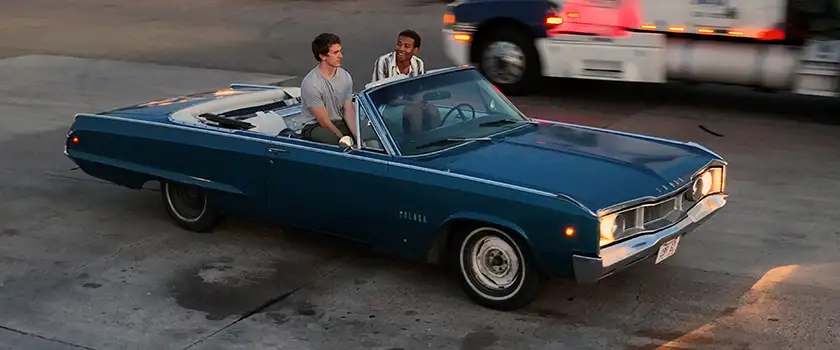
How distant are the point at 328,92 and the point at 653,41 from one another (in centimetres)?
566

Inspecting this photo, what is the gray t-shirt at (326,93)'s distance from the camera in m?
7.21

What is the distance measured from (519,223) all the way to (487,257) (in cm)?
45

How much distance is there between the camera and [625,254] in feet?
18.5

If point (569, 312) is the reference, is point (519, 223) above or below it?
above

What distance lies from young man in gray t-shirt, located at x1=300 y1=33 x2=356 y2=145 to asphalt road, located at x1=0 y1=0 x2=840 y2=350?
0.84 m

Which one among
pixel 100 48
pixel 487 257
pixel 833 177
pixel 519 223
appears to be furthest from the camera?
pixel 100 48

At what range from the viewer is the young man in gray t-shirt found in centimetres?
713

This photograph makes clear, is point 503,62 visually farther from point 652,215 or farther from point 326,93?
point 652,215

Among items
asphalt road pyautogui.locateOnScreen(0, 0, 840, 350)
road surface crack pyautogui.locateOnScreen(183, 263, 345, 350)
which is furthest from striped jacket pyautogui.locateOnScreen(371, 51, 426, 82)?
road surface crack pyautogui.locateOnScreen(183, 263, 345, 350)

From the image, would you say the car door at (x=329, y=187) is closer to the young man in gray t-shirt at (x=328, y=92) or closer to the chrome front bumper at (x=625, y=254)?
the young man in gray t-shirt at (x=328, y=92)

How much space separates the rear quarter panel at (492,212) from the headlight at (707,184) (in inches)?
39.4

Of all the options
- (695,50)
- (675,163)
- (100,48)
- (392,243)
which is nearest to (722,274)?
(675,163)

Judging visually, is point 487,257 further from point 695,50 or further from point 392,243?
point 695,50

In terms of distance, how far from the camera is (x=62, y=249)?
754 centimetres
